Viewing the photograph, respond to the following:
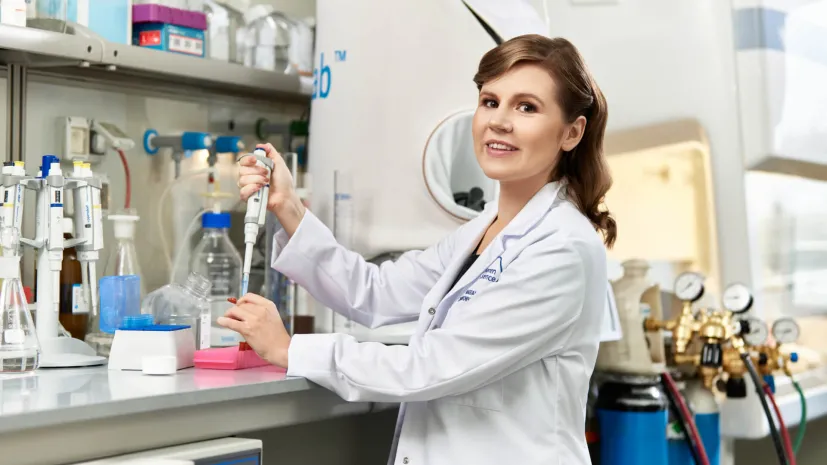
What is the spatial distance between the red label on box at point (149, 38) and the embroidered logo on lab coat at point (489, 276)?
37.3 inches

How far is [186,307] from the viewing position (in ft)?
6.34

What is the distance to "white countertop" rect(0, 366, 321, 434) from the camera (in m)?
1.30

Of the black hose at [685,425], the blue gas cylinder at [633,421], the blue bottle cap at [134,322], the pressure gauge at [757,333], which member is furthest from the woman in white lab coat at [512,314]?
the pressure gauge at [757,333]

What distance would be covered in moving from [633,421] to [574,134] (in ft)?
2.69

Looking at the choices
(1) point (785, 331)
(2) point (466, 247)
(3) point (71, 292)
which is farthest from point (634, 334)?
(3) point (71, 292)

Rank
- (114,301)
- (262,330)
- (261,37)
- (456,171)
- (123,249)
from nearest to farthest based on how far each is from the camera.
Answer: (262,330)
(114,301)
(123,249)
(456,171)
(261,37)

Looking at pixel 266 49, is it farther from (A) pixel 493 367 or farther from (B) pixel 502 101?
(A) pixel 493 367

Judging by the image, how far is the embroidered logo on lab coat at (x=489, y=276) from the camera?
1.69 meters

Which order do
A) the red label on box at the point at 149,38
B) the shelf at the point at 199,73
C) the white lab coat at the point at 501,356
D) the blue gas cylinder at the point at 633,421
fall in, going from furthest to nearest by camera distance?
the blue gas cylinder at the point at 633,421, the red label on box at the point at 149,38, the shelf at the point at 199,73, the white lab coat at the point at 501,356

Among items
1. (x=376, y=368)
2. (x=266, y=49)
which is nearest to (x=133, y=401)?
(x=376, y=368)

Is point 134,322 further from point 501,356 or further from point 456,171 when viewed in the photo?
point 456,171

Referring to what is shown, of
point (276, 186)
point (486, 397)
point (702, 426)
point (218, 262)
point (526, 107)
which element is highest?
point (526, 107)

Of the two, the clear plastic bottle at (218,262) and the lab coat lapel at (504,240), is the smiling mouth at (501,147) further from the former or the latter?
the clear plastic bottle at (218,262)

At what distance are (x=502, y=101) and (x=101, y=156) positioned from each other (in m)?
0.96
